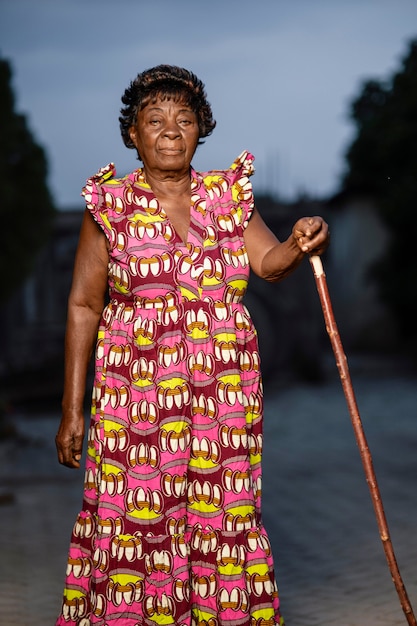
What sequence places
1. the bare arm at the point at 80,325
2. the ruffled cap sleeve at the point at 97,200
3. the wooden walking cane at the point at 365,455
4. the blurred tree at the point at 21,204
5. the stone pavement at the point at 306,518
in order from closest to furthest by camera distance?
the wooden walking cane at the point at 365,455, the ruffled cap sleeve at the point at 97,200, the bare arm at the point at 80,325, the stone pavement at the point at 306,518, the blurred tree at the point at 21,204

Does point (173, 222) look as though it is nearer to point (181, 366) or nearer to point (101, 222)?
point (101, 222)

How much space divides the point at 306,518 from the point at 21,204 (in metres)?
6.38

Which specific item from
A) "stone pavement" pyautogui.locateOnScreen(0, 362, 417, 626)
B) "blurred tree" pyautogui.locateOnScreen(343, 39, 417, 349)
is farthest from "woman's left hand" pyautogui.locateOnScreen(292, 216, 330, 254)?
"blurred tree" pyautogui.locateOnScreen(343, 39, 417, 349)

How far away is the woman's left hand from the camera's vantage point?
148 inches

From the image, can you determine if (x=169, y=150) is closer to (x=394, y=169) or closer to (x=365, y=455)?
(x=365, y=455)

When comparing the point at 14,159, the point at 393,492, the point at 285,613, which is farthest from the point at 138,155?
the point at 14,159

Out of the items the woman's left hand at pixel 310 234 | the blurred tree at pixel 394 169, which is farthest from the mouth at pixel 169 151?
the blurred tree at pixel 394 169

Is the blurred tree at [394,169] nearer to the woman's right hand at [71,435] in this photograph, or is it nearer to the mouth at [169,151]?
the mouth at [169,151]

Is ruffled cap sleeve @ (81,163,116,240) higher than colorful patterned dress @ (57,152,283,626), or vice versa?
ruffled cap sleeve @ (81,163,116,240)

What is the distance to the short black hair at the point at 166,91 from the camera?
3.95m

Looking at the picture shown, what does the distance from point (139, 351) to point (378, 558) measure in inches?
108

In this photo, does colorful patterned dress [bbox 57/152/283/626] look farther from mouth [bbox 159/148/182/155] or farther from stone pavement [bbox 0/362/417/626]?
stone pavement [bbox 0/362/417/626]

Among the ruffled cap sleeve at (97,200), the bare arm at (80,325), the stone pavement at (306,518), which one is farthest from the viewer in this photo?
the stone pavement at (306,518)

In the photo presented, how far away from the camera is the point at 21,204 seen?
12477 millimetres
